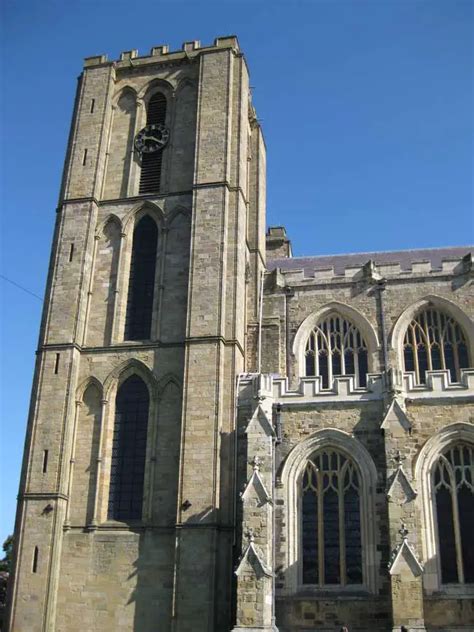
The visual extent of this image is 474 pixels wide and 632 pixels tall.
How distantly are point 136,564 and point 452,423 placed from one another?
966cm

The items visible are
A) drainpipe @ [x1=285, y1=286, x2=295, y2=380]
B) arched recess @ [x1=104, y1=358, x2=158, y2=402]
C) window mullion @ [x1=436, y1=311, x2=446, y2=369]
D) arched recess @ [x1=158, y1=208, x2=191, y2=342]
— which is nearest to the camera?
arched recess @ [x1=104, y1=358, x2=158, y2=402]

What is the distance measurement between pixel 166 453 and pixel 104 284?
663 cm

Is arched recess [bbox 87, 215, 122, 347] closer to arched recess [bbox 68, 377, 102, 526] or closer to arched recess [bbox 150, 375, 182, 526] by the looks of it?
arched recess [bbox 68, 377, 102, 526]

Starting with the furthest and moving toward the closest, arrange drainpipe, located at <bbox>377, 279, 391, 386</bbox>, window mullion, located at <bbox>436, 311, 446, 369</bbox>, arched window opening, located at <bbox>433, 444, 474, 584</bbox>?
drainpipe, located at <bbox>377, 279, 391, 386</bbox>, window mullion, located at <bbox>436, 311, 446, 369</bbox>, arched window opening, located at <bbox>433, 444, 474, 584</bbox>

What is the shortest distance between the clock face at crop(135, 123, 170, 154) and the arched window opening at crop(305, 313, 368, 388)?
8.94 metres

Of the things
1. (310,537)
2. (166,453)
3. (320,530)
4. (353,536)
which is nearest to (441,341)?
(353,536)

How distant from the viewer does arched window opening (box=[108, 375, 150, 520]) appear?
22.7 meters

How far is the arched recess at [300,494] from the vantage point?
19.6m

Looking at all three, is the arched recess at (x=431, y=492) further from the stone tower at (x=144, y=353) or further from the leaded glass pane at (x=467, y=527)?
the stone tower at (x=144, y=353)

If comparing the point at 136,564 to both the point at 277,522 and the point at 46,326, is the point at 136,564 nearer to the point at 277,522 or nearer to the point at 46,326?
the point at 277,522

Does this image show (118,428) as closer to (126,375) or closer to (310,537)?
(126,375)

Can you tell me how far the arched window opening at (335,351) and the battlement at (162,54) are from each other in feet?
36.9

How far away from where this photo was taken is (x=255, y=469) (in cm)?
1994

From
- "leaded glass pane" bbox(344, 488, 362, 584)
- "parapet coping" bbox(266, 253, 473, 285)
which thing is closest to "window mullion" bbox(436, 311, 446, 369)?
"parapet coping" bbox(266, 253, 473, 285)
